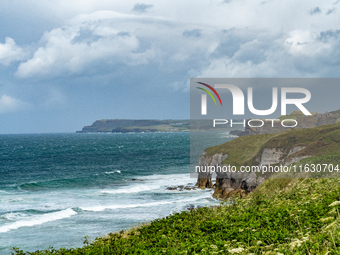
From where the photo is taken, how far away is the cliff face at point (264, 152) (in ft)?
108

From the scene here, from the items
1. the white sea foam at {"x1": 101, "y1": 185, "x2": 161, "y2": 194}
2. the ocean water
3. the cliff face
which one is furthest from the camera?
the white sea foam at {"x1": 101, "y1": 185, "x2": 161, "y2": 194}

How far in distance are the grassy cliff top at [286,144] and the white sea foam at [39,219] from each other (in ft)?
67.8

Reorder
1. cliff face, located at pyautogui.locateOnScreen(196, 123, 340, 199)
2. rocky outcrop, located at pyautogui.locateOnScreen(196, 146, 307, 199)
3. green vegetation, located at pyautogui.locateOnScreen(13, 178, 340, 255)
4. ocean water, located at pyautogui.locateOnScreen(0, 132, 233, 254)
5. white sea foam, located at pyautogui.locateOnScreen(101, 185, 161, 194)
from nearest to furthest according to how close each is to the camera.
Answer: green vegetation, located at pyautogui.locateOnScreen(13, 178, 340, 255) → ocean water, located at pyautogui.locateOnScreen(0, 132, 233, 254) → cliff face, located at pyautogui.locateOnScreen(196, 123, 340, 199) → rocky outcrop, located at pyautogui.locateOnScreen(196, 146, 307, 199) → white sea foam, located at pyautogui.locateOnScreen(101, 185, 161, 194)

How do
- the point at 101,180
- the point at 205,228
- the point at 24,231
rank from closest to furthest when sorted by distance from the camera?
1. the point at 205,228
2. the point at 24,231
3. the point at 101,180

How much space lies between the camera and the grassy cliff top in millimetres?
32734

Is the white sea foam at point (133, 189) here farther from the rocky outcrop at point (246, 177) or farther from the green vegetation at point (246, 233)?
the green vegetation at point (246, 233)

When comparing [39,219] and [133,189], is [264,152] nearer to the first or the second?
[133,189]

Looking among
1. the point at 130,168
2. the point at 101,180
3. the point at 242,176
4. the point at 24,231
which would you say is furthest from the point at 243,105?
the point at 130,168

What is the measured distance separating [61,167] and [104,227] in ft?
176

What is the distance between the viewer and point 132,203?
37469 mm

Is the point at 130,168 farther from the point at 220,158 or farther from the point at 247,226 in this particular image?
the point at 247,226

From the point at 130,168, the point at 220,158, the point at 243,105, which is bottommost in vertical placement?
the point at 130,168

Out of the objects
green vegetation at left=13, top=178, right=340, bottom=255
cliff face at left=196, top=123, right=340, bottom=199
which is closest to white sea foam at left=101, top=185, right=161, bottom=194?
cliff face at left=196, top=123, right=340, bottom=199

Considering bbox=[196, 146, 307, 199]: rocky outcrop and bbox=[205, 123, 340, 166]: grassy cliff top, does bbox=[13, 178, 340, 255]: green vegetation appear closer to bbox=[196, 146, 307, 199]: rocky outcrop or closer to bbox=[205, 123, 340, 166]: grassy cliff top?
bbox=[196, 146, 307, 199]: rocky outcrop
